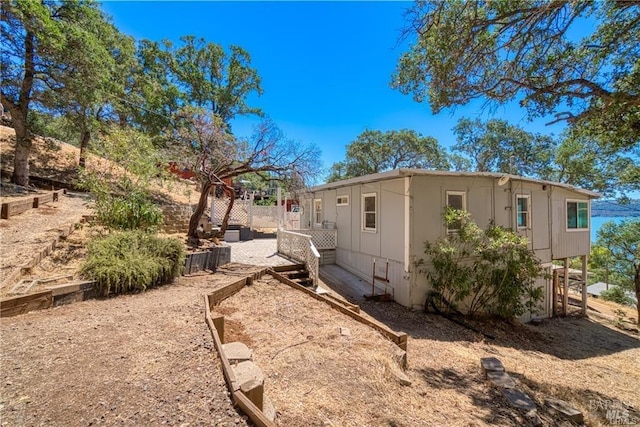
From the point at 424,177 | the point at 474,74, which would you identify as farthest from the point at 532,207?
the point at 474,74

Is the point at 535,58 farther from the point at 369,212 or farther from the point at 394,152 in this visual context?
the point at 394,152

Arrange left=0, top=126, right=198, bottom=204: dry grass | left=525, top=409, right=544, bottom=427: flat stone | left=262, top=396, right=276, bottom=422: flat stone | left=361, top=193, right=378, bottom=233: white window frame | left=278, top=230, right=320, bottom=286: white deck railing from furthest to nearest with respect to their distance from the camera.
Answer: left=0, top=126, right=198, bottom=204: dry grass → left=361, top=193, right=378, bottom=233: white window frame → left=278, top=230, right=320, bottom=286: white deck railing → left=525, top=409, right=544, bottom=427: flat stone → left=262, top=396, right=276, bottom=422: flat stone

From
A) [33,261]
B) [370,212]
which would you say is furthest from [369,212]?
[33,261]

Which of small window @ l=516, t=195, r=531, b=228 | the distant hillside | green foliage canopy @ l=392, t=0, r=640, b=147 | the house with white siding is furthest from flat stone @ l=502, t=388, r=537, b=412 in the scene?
the distant hillside

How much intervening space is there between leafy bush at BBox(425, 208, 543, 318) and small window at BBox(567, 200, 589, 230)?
16.2 feet

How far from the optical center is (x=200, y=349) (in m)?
3.05

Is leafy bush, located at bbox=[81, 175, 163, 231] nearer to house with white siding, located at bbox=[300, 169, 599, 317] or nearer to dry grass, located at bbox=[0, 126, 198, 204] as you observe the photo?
dry grass, located at bbox=[0, 126, 198, 204]

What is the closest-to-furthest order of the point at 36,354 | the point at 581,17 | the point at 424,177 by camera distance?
the point at 36,354 → the point at 581,17 → the point at 424,177

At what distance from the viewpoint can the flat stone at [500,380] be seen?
418 cm

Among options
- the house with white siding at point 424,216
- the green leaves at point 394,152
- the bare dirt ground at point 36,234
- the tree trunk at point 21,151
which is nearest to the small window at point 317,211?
the house with white siding at point 424,216

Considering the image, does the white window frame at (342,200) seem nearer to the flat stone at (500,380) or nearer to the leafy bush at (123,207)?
the leafy bush at (123,207)

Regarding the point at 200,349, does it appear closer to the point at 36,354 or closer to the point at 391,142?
the point at 36,354

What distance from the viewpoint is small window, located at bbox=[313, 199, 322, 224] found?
1309 centimetres

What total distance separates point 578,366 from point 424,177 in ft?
17.8
